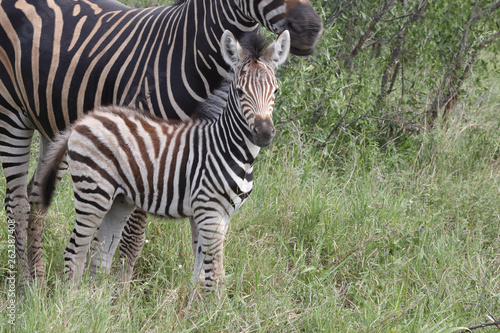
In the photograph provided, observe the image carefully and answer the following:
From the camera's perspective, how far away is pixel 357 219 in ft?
17.1

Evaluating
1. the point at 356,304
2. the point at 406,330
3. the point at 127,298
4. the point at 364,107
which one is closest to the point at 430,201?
the point at 364,107

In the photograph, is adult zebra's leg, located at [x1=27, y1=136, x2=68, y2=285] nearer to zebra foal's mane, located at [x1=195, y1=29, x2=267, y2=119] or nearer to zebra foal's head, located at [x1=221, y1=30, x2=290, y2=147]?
zebra foal's mane, located at [x1=195, y1=29, x2=267, y2=119]

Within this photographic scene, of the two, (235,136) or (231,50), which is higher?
(231,50)

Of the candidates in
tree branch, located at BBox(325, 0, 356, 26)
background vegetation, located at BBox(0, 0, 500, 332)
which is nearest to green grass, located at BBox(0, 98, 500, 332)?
background vegetation, located at BBox(0, 0, 500, 332)

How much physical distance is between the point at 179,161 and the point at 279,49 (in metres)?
0.94

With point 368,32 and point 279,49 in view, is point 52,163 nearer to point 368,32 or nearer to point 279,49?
point 279,49

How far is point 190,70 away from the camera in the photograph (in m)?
4.01

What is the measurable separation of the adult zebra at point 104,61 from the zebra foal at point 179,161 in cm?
20

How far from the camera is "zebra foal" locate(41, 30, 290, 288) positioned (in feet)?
12.1

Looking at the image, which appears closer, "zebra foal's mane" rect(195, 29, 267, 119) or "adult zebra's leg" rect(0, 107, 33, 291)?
"zebra foal's mane" rect(195, 29, 267, 119)

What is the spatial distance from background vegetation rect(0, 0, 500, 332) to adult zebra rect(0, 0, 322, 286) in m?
0.55

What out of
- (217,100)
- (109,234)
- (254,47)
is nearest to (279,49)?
(254,47)

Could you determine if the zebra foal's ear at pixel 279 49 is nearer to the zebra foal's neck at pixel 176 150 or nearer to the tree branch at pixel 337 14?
the zebra foal's neck at pixel 176 150

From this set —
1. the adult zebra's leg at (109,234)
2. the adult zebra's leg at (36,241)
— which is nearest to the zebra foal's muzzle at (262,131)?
the adult zebra's leg at (109,234)
